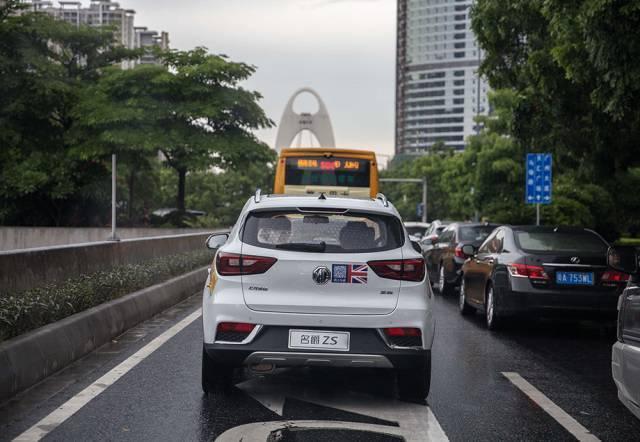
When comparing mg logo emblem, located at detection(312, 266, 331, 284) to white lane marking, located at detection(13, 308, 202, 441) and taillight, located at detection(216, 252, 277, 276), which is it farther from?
white lane marking, located at detection(13, 308, 202, 441)

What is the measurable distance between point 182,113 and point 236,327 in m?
35.9

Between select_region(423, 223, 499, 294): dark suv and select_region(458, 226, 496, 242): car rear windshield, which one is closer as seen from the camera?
select_region(423, 223, 499, 294): dark suv

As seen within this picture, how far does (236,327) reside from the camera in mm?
6234

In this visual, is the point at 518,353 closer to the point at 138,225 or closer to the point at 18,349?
the point at 18,349

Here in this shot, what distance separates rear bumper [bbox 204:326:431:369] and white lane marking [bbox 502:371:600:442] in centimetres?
107

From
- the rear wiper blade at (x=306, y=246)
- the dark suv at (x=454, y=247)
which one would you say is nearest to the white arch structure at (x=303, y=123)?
the dark suv at (x=454, y=247)

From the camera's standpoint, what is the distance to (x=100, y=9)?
7677 inches

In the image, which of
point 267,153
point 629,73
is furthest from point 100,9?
point 629,73

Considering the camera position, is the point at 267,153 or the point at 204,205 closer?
Result: the point at 267,153

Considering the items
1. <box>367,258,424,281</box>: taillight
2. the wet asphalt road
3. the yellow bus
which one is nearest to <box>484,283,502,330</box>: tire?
the wet asphalt road

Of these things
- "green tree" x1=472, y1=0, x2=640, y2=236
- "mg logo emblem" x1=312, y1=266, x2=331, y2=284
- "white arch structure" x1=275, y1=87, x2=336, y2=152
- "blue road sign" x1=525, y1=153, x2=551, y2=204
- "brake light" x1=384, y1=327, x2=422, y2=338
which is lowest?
"brake light" x1=384, y1=327, x2=422, y2=338

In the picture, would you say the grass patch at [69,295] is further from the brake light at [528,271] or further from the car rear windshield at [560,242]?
the car rear windshield at [560,242]

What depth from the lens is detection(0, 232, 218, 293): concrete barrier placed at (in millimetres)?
8188

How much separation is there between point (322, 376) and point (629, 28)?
19.7 ft
